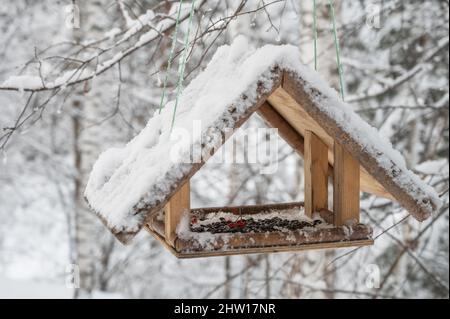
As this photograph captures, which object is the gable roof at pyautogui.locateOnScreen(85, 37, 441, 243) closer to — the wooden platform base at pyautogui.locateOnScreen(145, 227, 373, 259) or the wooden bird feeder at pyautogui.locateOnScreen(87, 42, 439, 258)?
the wooden bird feeder at pyautogui.locateOnScreen(87, 42, 439, 258)

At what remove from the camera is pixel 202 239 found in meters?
2.00

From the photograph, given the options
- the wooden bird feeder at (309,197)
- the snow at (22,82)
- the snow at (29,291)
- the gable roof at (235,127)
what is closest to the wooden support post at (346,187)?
the wooden bird feeder at (309,197)

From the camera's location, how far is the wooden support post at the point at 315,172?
2482 millimetres

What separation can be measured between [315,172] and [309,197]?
4.0 inches

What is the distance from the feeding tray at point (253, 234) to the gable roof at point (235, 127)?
0.72 feet

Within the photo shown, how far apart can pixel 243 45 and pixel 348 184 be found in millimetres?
617

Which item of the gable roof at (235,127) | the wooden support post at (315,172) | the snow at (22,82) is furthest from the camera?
the snow at (22,82)

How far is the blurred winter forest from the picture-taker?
4832 mm

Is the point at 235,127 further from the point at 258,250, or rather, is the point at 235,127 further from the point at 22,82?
the point at 22,82

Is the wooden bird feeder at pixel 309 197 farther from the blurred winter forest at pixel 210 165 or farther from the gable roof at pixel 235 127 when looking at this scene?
the blurred winter forest at pixel 210 165

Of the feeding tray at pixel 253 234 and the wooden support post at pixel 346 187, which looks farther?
the wooden support post at pixel 346 187

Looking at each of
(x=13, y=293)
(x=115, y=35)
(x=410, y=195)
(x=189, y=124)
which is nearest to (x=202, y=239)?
(x=189, y=124)

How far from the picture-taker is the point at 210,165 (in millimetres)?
8867
